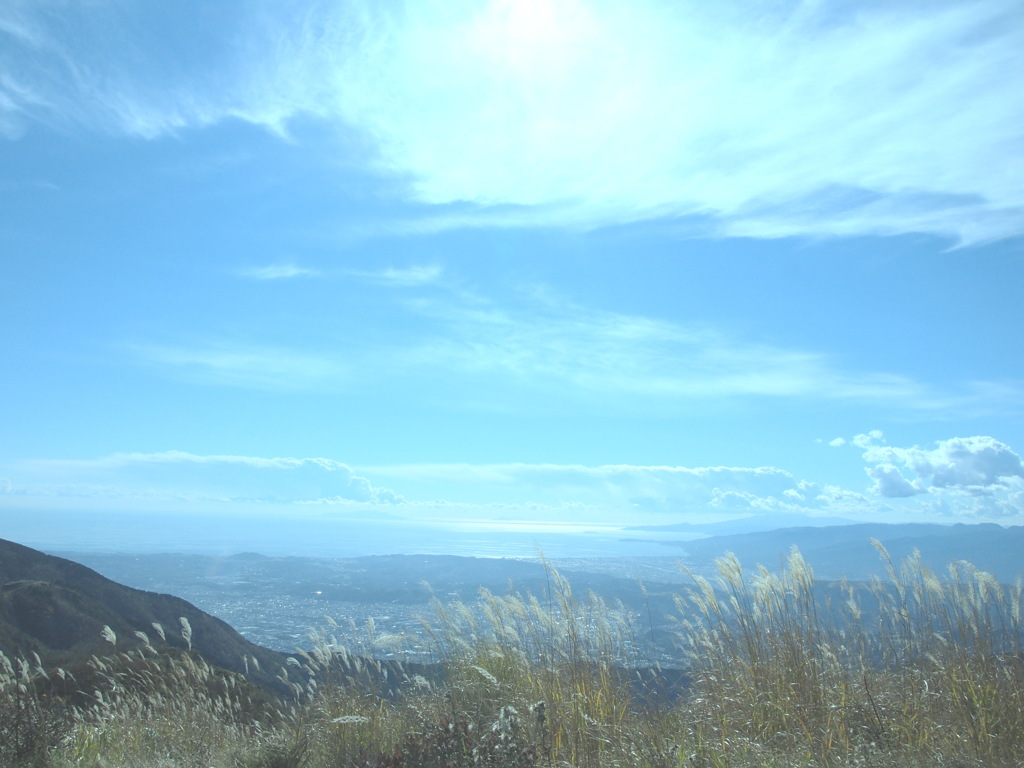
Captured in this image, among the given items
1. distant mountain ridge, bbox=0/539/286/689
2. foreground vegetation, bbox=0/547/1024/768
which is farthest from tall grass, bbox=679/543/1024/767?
distant mountain ridge, bbox=0/539/286/689

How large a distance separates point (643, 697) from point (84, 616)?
15841 mm

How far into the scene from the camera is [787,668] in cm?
453

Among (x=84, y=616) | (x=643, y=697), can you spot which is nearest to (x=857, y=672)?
(x=643, y=697)

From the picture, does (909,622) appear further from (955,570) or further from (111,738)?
(111,738)

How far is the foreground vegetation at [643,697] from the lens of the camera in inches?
147

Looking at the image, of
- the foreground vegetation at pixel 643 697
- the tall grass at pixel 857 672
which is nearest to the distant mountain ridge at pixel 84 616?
the foreground vegetation at pixel 643 697

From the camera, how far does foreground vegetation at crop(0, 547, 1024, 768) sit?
3730 millimetres

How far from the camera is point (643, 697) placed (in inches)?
199

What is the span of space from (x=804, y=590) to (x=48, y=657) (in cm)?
959

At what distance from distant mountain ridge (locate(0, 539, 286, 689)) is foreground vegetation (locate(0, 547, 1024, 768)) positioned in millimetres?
5463

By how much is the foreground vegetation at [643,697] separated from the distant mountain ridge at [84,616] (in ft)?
17.9

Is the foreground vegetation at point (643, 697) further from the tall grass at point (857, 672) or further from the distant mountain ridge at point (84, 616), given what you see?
the distant mountain ridge at point (84, 616)

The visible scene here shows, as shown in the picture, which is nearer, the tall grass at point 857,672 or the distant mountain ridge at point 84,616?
the tall grass at point 857,672

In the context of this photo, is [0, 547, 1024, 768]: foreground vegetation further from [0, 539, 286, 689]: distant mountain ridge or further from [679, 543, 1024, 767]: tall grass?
[0, 539, 286, 689]: distant mountain ridge
